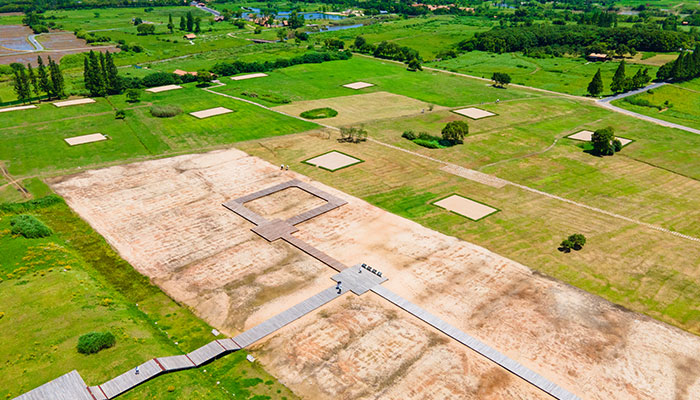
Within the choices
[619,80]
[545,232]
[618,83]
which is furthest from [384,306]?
[619,80]

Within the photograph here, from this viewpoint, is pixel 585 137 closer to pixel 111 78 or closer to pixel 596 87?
pixel 596 87

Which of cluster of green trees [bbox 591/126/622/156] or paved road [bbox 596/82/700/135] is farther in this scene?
paved road [bbox 596/82/700/135]

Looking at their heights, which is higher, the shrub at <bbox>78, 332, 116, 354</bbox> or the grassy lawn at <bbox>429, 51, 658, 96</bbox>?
the grassy lawn at <bbox>429, 51, 658, 96</bbox>

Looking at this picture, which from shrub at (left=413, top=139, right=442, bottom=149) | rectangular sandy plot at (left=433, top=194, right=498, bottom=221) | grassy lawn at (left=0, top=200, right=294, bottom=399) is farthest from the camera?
shrub at (left=413, top=139, right=442, bottom=149)

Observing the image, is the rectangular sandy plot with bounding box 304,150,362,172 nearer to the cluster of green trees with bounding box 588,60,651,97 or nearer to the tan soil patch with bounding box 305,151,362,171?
the tan soil patch with bounding box 305,151,362,171

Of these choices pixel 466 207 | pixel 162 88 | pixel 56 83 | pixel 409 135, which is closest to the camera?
pixel 466 207

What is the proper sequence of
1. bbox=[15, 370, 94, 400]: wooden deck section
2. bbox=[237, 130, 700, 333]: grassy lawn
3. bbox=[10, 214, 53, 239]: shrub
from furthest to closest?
1. bbox=[10, 214, 53, 239]: shrub
2. bbox=[237, 130, 700, 333]: grassy lawn
3. bbox=[15, 370, 94, 400]: wooden deck section

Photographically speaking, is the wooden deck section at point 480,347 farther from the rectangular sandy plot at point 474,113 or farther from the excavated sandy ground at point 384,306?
the rectangular sandy plot at point 474,113

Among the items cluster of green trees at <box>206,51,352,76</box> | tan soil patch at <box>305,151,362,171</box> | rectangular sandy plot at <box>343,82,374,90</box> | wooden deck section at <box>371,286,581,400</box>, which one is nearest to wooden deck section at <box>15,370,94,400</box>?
wooden deck section at <box>371,286,581,400</box>
